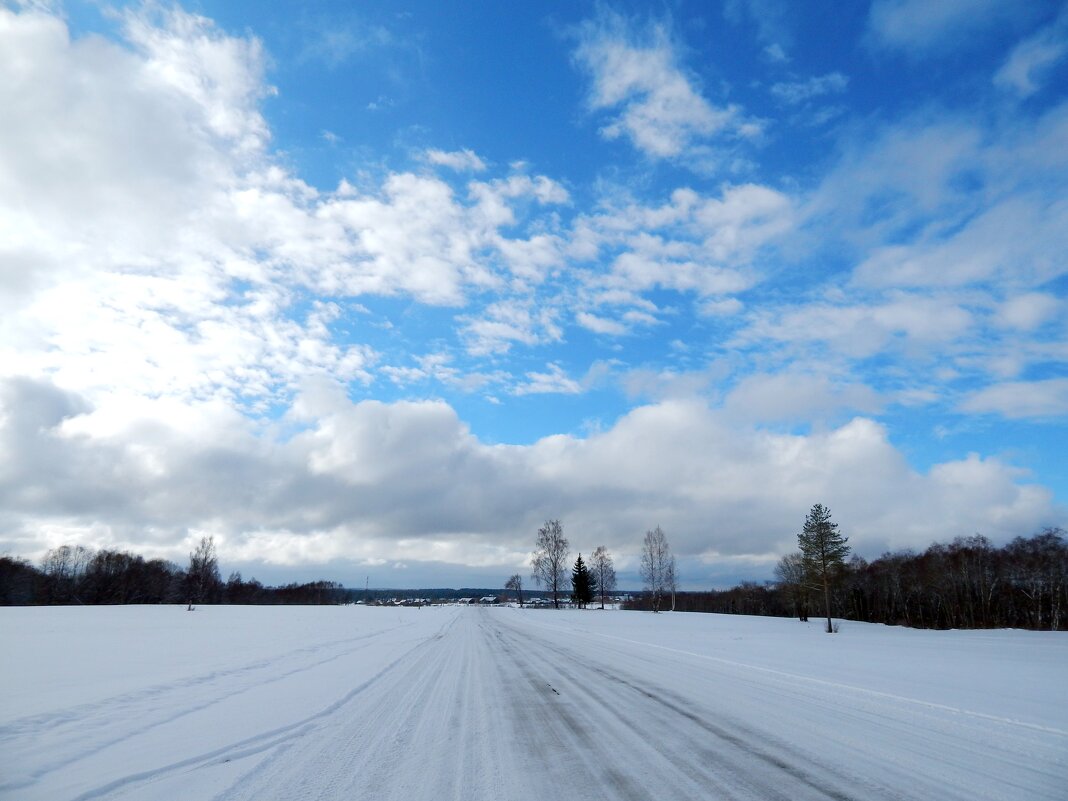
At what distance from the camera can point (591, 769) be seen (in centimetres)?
603

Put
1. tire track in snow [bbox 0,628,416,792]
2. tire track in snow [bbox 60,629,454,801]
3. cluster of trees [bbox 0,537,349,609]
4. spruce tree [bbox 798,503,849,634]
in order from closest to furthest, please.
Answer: tire track in snow [bbox 60,629,454,801] → tire track in snow [bbox 0,628,416,792] → spruce tree [bbox 798,503,849,634] → cluster of trees [bbox 0,537,349,609]

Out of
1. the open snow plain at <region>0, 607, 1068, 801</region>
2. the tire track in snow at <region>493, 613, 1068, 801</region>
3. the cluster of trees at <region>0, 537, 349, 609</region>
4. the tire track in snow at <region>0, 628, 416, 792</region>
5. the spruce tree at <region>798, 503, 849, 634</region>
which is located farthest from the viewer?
the cluster of trees at <region>0, 537, 349, 609</region>

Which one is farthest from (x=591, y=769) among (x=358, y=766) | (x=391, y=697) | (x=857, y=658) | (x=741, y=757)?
(x=857, y=658)

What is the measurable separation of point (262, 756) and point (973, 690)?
1309 cm

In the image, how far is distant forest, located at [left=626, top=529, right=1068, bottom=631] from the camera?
61.3 meters

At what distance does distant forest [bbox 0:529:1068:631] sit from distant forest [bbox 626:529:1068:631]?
0.12 m

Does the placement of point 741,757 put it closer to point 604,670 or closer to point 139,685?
point 604,670

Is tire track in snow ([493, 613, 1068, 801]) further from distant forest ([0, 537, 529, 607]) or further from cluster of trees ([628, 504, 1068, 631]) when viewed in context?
distant forest ([0, 537, 529, 607])

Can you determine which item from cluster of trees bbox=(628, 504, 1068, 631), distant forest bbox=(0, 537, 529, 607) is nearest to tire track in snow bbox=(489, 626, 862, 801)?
cluster of trees bbox=(628, 504, 1068, 631)

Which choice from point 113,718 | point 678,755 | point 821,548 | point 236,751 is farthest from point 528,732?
point 821,548

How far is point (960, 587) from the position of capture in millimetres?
71750

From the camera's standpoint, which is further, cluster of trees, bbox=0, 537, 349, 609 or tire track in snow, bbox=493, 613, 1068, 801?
cluster of trees, bbox=0, 537, 349, 609

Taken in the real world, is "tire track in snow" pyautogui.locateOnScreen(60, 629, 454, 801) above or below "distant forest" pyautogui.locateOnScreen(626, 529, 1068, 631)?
above

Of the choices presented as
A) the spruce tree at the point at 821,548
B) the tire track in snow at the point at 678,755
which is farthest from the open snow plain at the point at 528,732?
the spruce tree at the point at 821,548
